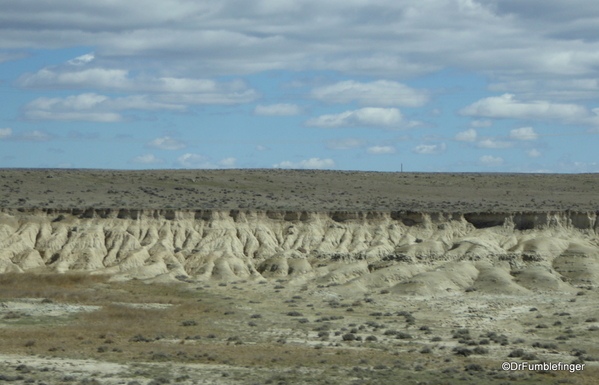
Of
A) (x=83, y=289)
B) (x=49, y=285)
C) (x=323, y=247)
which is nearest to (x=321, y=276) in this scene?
(x=323, y=247)

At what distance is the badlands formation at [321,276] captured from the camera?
1470 inches

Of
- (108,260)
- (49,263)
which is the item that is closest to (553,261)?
(108,260)

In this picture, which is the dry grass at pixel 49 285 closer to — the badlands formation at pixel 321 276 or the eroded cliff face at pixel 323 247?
the badlands formation at pixel 321 276

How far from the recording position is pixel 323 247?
73.8 meters

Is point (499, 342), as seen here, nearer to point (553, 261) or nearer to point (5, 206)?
point (553, 261)

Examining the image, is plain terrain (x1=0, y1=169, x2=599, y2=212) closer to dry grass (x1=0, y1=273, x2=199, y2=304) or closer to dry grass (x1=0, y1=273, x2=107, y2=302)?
dry grass (x1=0, y1=273, x2=107, y2=302)

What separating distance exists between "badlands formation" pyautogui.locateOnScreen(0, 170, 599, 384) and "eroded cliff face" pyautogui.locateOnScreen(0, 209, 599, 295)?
0.53 ft

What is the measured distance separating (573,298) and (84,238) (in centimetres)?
3895

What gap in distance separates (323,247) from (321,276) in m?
6.89

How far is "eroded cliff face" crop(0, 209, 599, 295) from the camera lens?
6594 cm

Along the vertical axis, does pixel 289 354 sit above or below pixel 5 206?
below

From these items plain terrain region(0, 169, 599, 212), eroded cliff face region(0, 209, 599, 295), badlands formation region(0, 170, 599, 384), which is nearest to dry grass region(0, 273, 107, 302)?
badlands formation region(0, 170, 599, 384)

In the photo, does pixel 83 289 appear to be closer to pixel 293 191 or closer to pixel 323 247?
pixel 323 247

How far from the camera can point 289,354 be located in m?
38.1
